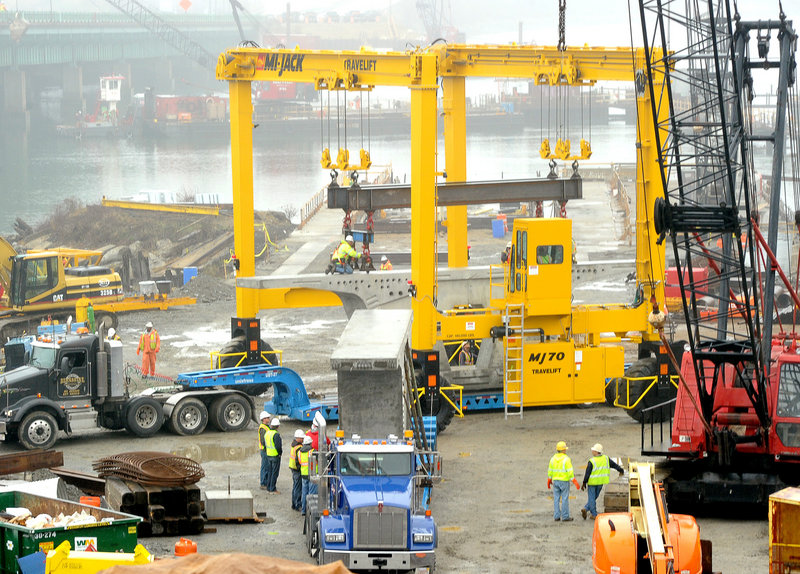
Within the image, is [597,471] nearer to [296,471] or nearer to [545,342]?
[296,471]

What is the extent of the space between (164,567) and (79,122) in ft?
547

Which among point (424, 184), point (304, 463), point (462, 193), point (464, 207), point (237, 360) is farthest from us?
point (464, 207)

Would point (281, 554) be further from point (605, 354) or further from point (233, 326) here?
point (233, 326)

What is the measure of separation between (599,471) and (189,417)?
868cm

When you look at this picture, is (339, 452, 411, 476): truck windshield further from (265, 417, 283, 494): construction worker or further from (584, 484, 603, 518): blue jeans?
(265, 417, 283, 494): construction worker

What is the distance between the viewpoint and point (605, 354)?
78.9ft

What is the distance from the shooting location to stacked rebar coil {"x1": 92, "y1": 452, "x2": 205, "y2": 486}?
16.9 m

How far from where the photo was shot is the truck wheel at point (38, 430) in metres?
21.5

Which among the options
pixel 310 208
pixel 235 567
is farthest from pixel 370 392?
pixel 310 208

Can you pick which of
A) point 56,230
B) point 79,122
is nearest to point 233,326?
point 56,230

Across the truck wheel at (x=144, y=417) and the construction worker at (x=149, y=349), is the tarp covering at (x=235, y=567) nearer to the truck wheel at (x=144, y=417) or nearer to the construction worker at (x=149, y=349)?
the truck wheel at (x=144, y=417)

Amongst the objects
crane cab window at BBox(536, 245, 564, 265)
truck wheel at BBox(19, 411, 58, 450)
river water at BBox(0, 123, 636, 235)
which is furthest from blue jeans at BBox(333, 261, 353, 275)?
river water at BBox(0, 123, 636, 235)

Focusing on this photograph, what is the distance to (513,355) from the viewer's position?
24.0 m

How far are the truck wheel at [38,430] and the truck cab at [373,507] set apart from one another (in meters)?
7.42
